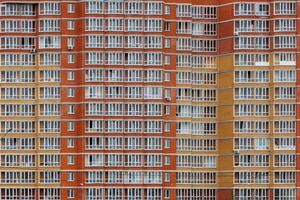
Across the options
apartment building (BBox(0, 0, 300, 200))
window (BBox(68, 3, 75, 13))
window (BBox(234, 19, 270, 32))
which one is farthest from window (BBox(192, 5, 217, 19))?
window (BBox(68, 3, 75, 13))

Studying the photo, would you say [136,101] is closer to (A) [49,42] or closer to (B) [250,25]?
(A) [49,42]

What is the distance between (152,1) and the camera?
134250mm

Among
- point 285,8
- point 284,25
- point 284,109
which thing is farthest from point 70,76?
point 285,8

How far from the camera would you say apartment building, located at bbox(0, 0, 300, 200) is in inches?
5266

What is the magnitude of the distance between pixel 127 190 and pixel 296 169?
19536 millimetres

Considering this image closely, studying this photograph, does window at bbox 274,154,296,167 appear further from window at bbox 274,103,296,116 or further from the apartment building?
window at bbox 274,103,296,116

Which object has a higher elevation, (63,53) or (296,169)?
(63,53)

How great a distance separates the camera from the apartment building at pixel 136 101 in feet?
439

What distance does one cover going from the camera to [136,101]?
13388cm

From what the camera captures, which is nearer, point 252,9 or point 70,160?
point 70,160

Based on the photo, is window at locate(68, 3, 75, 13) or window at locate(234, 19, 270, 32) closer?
window at locate(234, 19, 270, 32)

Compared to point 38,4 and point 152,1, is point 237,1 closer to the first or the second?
point 152,1

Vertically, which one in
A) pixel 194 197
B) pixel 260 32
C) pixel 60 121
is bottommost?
pixel 194 197

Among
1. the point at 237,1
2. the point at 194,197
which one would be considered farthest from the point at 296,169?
the point at 237,1
